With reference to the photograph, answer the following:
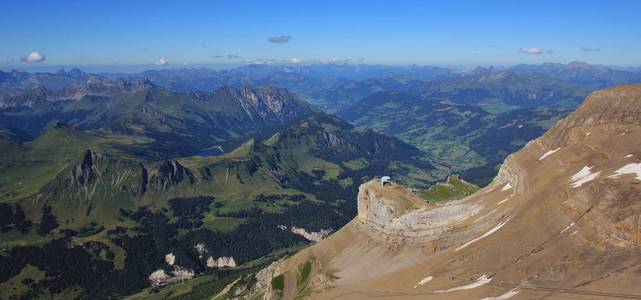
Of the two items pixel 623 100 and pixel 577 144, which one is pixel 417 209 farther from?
pixel 623 100

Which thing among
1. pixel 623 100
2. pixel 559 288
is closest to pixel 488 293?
pixel 559 288

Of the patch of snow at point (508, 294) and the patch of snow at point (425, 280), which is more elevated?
the patch of snow at point (508, 294)

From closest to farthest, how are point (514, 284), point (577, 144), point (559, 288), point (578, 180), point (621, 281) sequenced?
point (621, 281), point (559, 288), point (514, 284), point (578, 180), point (577, 144)

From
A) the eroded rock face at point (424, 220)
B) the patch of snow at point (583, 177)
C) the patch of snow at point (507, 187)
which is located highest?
the patch of snow at point (583, 177)

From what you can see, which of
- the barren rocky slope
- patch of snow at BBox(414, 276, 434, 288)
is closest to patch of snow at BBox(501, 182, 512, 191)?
the barren rocky slope

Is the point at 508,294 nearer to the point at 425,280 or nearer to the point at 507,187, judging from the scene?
the point at 425,280

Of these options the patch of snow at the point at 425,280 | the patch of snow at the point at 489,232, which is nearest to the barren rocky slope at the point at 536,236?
the patch of snow at the point at 425,280

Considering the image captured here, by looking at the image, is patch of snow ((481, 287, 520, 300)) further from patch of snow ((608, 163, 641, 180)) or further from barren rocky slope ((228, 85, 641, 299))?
patch of snow ((608, 163, 641, 180))

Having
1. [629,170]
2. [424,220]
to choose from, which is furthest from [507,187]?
[629,170]

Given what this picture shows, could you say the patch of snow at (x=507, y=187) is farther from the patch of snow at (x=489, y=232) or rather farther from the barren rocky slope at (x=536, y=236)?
the patch of snow at (x=489, y=232)
